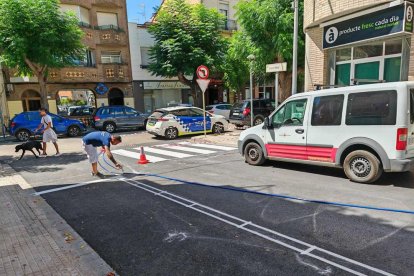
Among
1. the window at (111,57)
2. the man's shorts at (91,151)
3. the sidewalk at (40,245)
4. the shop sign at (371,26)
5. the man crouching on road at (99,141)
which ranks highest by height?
the window at (111,57)

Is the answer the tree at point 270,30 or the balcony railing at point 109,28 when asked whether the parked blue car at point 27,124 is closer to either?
the balcony railing at point 109,28

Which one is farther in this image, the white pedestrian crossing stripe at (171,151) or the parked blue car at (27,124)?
the parked blue car at (27,124)

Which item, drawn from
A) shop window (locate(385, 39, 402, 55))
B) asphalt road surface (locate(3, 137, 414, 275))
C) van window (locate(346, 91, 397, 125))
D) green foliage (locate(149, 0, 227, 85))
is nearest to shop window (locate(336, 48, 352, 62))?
shop window (locate(385, 39, 402, 55))

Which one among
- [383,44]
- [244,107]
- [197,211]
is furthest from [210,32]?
[197,211]

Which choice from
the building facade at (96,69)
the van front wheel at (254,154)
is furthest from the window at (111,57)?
the van front wheel at (254,154)

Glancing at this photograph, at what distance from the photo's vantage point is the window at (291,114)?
747cm

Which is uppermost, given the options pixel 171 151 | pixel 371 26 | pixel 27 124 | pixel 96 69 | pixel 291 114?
pixel 96 69

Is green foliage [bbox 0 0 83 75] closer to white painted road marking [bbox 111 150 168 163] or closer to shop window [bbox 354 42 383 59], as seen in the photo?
white painted road marking [bbox 111 150 168 163]

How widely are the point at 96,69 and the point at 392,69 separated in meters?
21.0

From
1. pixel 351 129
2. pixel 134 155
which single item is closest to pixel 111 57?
pixel 134 155

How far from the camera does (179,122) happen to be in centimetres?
1502

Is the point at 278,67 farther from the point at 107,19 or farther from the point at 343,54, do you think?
the point at 107,19

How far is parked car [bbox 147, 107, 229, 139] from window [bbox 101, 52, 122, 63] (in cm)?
1258

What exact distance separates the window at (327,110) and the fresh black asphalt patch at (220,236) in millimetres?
2403
